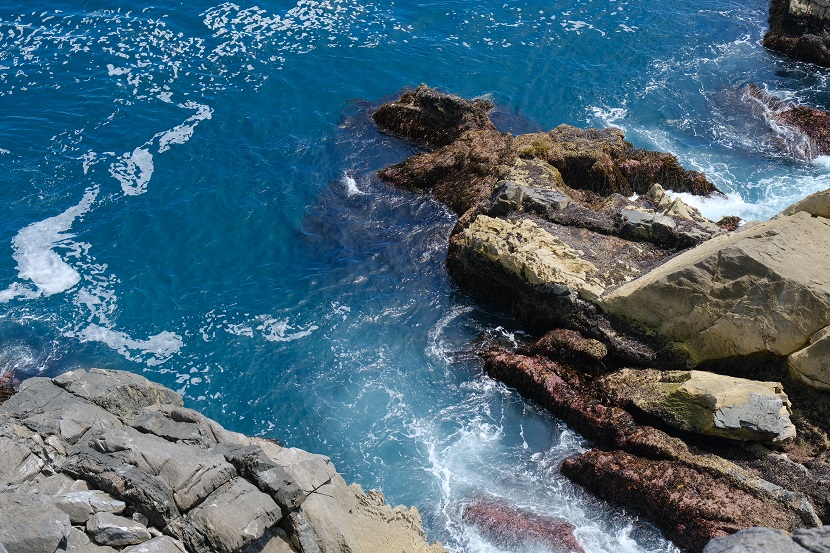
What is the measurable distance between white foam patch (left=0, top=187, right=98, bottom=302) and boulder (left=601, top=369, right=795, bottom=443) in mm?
22886

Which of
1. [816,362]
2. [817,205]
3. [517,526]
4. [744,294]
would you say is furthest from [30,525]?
[817,205]

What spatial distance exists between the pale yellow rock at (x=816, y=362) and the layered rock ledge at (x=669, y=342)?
4cm

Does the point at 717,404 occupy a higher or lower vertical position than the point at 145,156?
higher

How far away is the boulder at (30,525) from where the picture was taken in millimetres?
13703

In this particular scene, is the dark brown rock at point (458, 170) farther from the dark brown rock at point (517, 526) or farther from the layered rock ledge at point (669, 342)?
the dark brown rock at point (517, 526)

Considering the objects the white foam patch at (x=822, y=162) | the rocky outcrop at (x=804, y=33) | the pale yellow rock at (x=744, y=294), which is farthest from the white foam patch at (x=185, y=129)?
the rocky outcrop at (x=804, y=33)

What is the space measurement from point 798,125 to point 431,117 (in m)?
19.9

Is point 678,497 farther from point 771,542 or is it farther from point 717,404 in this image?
point 771,542

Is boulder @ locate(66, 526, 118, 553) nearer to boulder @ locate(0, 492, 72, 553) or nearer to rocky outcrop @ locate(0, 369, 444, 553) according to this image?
rocky outcrop @ locate(0, 369, 444, 553)

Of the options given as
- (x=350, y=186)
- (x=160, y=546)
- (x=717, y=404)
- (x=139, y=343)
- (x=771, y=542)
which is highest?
(x=771, y=542)

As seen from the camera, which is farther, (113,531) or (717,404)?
(717,404)

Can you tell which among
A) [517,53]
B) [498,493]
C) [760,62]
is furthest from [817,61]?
[498,493]

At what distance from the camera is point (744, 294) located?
76.1 ft

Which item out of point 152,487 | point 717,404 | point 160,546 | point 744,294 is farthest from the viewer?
point 744,294
